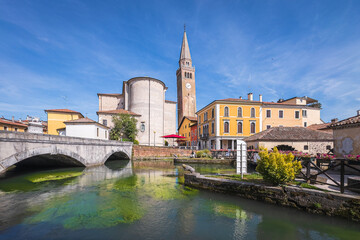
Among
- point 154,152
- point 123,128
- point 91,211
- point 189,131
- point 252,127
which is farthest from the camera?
point 189,131

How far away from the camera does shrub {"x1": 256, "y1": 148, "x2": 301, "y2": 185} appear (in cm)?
741

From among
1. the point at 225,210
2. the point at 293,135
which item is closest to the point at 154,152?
the point at 293,135

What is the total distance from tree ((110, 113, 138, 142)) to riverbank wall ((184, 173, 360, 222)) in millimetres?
29134

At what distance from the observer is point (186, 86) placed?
6544cm

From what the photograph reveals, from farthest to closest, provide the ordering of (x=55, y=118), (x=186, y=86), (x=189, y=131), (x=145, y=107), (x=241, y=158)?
1. (x=186, y=86)
2. (x=189, y=131)
3. (x=145, y=107)
4. (x=55, y=118)
5. (x=241, y=158)

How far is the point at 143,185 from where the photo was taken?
455 inches

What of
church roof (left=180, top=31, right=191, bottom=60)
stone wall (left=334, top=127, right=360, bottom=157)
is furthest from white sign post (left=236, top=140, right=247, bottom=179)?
church roof (left=180, top=31, right=191, bottom=60)

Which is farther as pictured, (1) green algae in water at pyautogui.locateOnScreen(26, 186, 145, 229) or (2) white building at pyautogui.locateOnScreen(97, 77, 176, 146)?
(2) white building at pyautogui.locateOnScreen(97, 77, 176, 146)

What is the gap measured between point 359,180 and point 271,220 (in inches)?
132

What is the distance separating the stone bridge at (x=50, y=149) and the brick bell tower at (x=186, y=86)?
40511mm

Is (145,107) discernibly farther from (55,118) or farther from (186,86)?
(186,86)

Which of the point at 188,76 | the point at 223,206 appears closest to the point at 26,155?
the point at 223,206

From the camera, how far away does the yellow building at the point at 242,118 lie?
3181cm

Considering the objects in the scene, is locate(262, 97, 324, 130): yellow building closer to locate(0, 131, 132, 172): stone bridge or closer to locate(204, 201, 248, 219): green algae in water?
locate(0, 131, 132, 172): stone bridge
